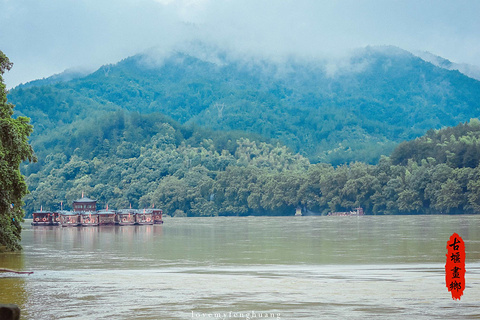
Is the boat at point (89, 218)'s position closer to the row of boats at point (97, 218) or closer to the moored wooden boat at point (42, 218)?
the row of boats at point (97, 218)

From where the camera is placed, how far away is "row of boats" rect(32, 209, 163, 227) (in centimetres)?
11612

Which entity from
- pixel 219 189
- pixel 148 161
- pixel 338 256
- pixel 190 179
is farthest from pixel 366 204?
pixel 338 256

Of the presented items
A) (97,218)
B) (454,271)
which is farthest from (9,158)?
(97,218)

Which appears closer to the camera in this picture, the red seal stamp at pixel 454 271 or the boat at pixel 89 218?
the red seal stamp at pixel 454 271

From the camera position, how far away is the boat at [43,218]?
11875 centimetres

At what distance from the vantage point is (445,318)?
1561 centimetres

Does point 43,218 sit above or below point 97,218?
above

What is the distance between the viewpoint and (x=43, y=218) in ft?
397

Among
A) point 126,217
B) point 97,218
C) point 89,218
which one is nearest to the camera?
point 89,218

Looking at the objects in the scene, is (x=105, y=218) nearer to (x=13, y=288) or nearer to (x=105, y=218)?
(x=105, y=218)

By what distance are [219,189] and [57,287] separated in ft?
479

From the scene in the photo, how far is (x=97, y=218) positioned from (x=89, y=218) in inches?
55.3

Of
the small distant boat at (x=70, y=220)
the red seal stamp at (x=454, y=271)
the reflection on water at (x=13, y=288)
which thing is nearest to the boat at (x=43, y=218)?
the small distant boat at (x=70, y=220)

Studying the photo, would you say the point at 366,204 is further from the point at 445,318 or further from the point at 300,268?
the point at 445,318
